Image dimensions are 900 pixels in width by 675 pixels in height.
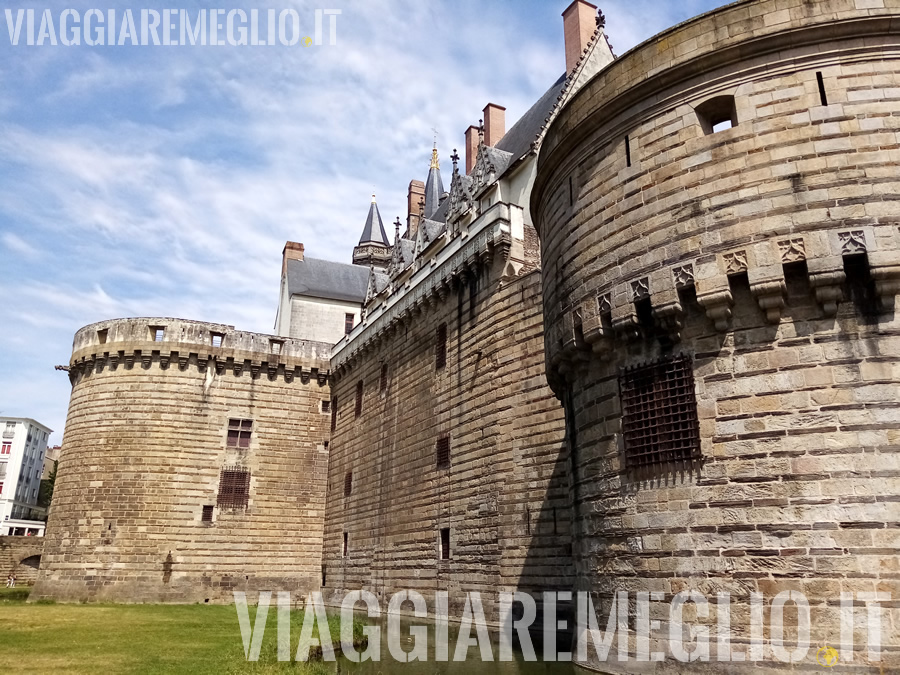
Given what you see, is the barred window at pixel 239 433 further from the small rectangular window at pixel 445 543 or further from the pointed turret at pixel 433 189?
the pointed turret at pixel 433 189

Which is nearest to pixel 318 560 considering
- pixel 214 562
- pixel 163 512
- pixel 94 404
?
pixel 214 562

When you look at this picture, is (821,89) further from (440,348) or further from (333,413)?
(333,413)

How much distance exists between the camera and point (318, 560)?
98.7 feet

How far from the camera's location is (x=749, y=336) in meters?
7.79

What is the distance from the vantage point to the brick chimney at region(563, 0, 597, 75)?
2539 cm

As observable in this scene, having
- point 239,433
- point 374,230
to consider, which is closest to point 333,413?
point 239,433

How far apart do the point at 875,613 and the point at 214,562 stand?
26574mm

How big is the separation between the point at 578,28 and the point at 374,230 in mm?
27461

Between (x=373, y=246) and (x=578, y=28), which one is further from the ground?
(x=373, y=246)

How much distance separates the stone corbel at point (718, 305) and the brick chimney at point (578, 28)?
775 inches

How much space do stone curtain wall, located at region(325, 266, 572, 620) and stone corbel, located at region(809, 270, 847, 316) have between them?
29.0 feet

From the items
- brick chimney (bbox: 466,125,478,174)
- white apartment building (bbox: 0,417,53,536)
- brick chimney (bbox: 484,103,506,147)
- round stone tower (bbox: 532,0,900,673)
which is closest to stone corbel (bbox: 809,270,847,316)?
round stone tower (bbox: 532,0,900,673)

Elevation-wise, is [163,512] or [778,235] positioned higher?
[778,235]

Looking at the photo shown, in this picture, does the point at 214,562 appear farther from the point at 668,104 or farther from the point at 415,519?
the point at 668,104
